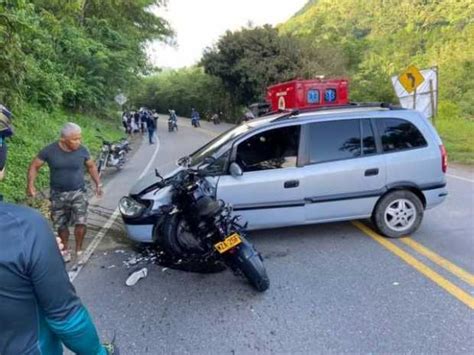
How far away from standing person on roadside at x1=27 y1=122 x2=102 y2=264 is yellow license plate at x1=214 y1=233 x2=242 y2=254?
2.04m

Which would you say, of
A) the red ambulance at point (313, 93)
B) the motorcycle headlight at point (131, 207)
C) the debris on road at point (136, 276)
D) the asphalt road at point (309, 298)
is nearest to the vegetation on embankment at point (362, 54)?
the red ambulance at point (313, 93)

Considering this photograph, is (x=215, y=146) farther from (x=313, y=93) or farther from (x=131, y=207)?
(x=313, y=93)

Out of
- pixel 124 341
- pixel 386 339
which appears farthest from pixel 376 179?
pixel 124 341

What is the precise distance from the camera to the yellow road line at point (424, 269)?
3.99 m

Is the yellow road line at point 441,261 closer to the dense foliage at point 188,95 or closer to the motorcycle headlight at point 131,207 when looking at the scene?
the motorcycle headlight at point 131,207

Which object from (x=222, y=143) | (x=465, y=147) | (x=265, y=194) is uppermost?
(x=222, y=143)

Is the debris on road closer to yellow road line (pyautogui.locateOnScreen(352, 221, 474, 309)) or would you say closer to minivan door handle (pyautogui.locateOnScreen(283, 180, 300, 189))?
minivan door handle (pyautogui.locateOnScreen(283, 180, 300, 189))

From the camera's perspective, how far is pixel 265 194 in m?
5.34

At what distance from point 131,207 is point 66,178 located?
0.81m

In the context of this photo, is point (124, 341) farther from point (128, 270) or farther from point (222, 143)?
point (222, 143)

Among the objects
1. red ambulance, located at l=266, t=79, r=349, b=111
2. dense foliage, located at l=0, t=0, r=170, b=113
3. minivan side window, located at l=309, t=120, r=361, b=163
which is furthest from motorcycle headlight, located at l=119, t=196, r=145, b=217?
red ambulance, located at l=266, t=79, r=349, b=111

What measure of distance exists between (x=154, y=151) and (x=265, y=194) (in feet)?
49.4

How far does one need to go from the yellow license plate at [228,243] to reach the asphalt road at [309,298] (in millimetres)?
444

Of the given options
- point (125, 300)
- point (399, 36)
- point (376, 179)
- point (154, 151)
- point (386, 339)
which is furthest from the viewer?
point (399, 36)
